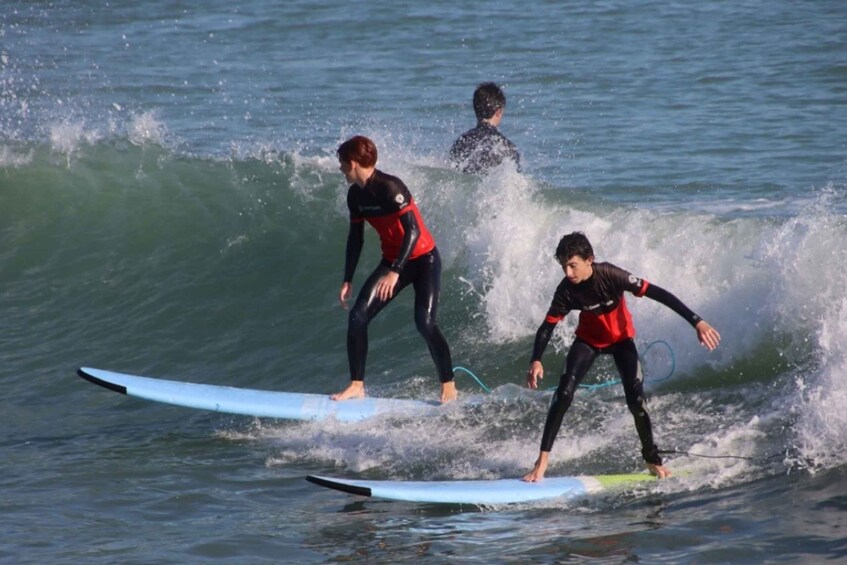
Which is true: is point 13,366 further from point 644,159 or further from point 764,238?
point 644,159

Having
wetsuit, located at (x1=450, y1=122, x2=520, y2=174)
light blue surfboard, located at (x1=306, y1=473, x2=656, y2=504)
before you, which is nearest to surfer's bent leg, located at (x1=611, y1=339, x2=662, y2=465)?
light blue surfboard, located at (x1=306, y1=473, x2=656, y2=504)

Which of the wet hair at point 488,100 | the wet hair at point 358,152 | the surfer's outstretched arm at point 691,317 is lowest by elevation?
the surfer's outstretched arm at point 691,317

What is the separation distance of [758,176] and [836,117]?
255cm

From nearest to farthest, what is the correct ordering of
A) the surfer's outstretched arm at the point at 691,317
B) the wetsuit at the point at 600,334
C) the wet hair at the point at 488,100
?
the surfer's outstretched arm at the point at 691,317
the wetsuit at the point at 600,334
the wet hair at the point at 488,100

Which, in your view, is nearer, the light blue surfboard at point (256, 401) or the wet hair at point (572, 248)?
the wet hair at point (572, 248)

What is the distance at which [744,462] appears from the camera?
285 inches

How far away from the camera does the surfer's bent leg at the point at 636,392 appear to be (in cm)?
699

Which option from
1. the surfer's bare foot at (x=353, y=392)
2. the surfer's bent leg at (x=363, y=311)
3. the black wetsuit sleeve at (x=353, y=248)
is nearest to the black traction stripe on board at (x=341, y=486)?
the surfer's bent leg at (x=363, y=311)

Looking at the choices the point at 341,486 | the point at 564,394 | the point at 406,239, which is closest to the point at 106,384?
the point at 406,239

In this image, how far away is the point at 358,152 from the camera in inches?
307

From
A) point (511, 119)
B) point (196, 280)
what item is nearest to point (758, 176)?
point (511, 119)

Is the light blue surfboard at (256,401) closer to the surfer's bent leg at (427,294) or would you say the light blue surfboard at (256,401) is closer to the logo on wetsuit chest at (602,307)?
the surfer's bent leg at (427,294)

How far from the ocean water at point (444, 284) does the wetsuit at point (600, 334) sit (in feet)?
1.44

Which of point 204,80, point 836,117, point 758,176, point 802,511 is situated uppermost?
point 204,80
